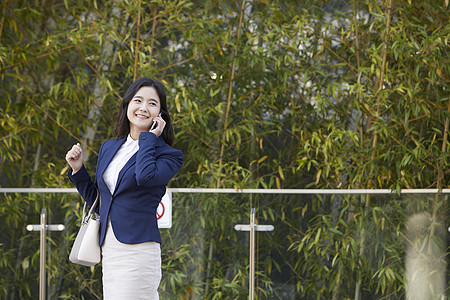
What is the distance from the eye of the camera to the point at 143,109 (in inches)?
83.4

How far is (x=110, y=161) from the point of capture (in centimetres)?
214

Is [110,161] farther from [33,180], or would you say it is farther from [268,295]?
[33,180]

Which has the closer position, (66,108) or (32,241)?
(32,241)

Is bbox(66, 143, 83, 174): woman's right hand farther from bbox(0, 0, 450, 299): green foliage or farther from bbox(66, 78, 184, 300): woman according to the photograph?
bbox(0, 0, 450, 299): green foliage

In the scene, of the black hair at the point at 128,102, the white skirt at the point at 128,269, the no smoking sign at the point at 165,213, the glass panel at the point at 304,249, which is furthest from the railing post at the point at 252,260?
the white skirt at the point at 128,269

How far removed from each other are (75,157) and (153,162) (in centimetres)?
30

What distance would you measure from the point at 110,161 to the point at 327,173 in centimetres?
189

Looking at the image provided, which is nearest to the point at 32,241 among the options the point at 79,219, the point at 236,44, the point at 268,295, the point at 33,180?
the point at 79,219

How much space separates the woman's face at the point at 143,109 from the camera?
212 cm

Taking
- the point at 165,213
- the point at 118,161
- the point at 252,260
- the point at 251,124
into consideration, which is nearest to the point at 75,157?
the point at 118,161

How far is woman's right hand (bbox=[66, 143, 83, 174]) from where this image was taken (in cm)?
208

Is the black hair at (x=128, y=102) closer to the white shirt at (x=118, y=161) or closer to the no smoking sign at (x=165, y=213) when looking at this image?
the white shirt at (x=118, y=161)

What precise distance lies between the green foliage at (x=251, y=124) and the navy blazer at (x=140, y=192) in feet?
4.84

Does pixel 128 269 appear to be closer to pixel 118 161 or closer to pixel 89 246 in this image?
pixel 89 246
